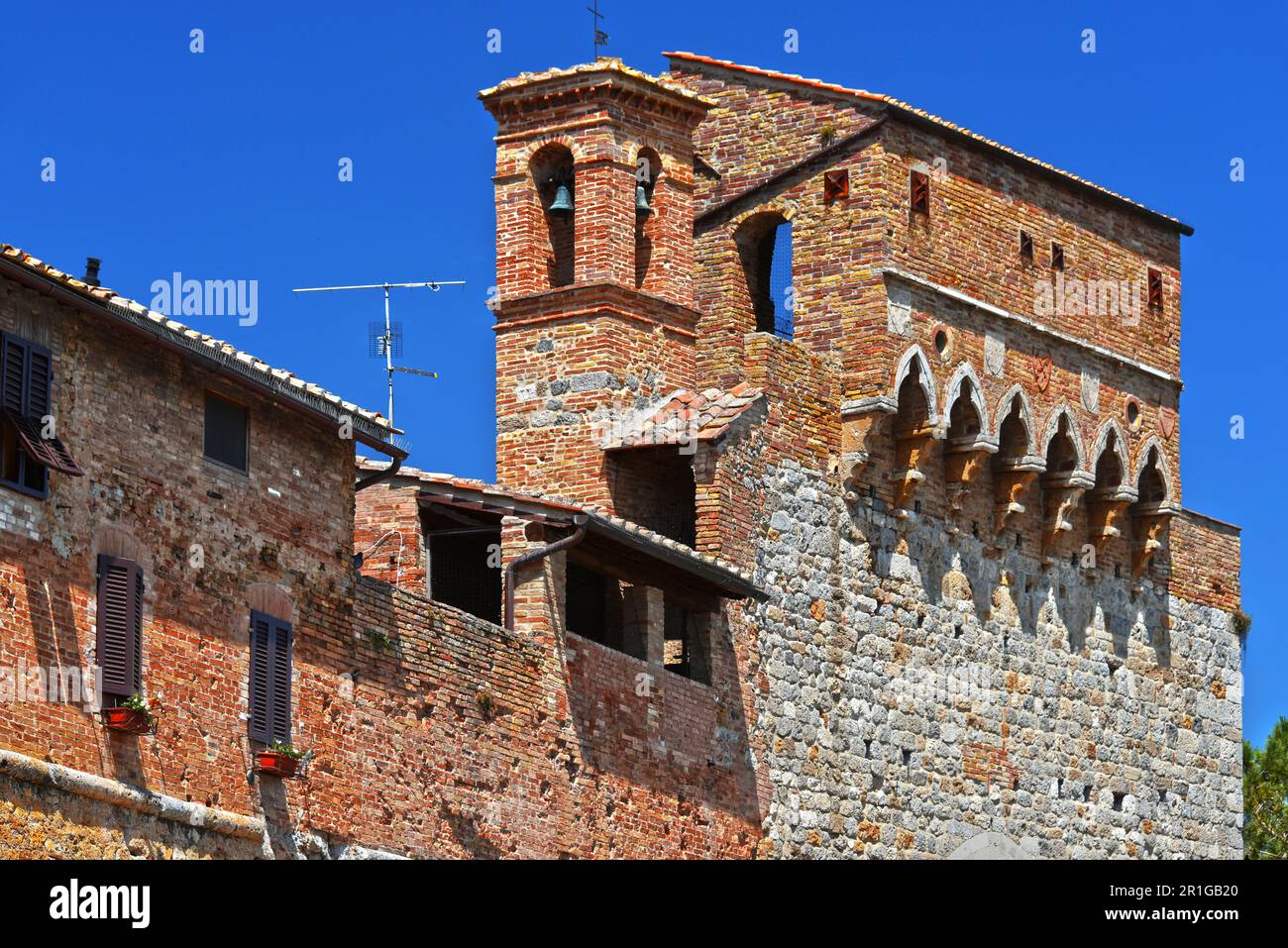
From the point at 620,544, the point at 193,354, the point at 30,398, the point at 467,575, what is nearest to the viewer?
the point at 30,398

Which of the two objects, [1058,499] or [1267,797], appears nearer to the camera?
[1058,499]

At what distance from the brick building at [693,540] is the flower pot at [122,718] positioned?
0.10 m

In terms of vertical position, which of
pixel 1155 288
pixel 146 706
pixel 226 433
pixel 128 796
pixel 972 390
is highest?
pixel 1155 288

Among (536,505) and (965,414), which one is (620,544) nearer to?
(536,505)

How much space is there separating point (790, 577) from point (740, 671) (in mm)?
1630

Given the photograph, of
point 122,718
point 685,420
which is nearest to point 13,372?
point 122,718

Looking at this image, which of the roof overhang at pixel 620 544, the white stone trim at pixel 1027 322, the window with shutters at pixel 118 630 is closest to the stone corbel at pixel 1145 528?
the white stone trim at pixel 1027 322

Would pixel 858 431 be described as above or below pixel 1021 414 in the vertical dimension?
below

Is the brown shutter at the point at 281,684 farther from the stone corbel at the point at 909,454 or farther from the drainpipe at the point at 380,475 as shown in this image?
the stone corbel at the point at 909,454

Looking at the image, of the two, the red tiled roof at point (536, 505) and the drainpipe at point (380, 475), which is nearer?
the drainpipe at point (380, 475)

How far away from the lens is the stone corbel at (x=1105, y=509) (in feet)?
132

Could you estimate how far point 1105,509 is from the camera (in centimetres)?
4047

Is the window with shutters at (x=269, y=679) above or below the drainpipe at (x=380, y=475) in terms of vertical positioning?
below

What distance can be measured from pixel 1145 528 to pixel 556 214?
33.5 feet
